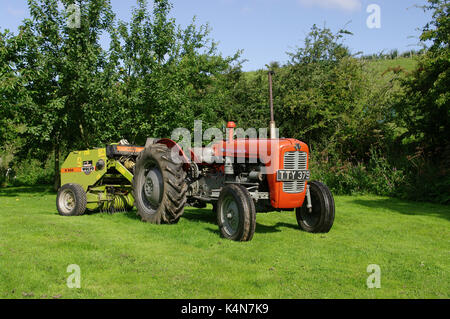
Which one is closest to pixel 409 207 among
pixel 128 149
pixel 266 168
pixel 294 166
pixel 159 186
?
pixel 294 166

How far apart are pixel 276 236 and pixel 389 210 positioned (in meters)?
4.43

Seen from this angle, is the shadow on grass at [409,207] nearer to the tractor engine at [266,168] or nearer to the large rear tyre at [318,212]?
the large rear tyre at [318,212]

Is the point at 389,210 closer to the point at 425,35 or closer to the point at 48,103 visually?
the point at 425,35

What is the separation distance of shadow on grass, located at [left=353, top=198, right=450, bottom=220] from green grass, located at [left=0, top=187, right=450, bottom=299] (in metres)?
1.28

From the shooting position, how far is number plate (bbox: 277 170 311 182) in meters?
6.35

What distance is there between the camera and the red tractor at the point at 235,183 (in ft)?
20.9

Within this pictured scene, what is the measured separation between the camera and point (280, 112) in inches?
678

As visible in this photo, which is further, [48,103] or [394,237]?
[48,103]

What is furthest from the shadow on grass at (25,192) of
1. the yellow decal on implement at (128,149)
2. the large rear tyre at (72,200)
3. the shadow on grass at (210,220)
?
the shadow on grass at (210,220)

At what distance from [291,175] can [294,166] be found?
0.19 metres

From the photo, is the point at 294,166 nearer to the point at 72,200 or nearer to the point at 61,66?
the point at 72,200

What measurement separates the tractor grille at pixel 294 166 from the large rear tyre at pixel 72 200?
15.2 ft
